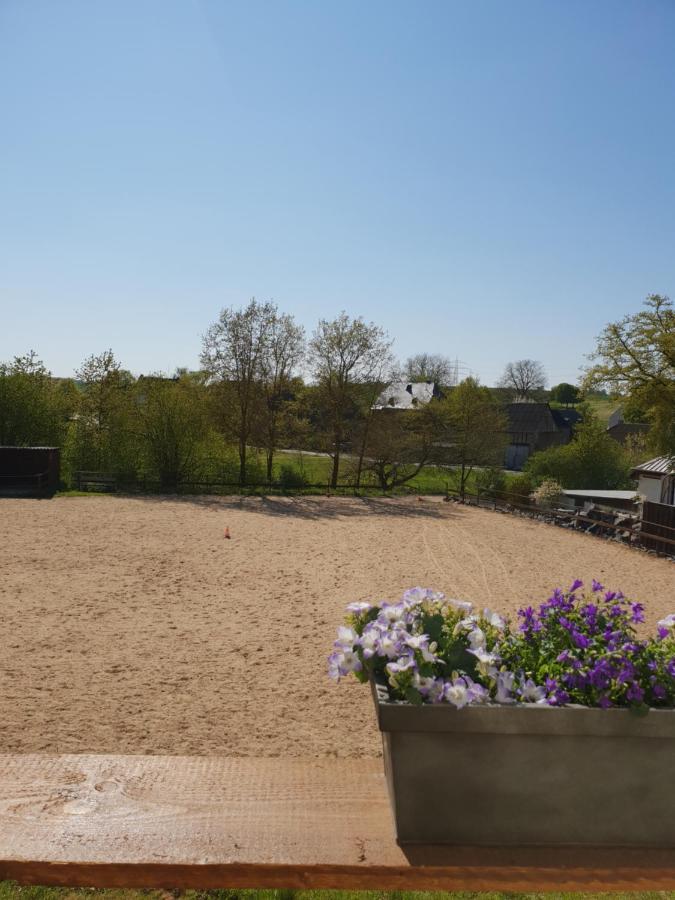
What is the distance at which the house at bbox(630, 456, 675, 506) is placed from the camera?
22375mm

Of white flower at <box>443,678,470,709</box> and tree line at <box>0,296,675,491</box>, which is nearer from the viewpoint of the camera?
white flower at <box>443,678,470,709</box>

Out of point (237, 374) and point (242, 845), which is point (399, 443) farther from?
point (242, 845)

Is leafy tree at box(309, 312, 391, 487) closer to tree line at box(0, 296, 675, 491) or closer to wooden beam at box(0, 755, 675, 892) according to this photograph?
tree line at box(0, 296, 675, 491)

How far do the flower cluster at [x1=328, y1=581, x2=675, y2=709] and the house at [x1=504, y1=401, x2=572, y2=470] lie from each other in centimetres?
5425

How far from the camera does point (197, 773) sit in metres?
3.99

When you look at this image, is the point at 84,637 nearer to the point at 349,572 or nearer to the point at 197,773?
the point at 197,773

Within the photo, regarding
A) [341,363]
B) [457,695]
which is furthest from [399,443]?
[457,695]

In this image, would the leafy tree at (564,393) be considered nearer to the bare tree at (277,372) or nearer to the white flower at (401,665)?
the bare tree at (277,372)

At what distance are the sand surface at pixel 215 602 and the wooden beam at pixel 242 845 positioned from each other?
50.2 inches

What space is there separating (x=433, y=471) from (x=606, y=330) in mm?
19467

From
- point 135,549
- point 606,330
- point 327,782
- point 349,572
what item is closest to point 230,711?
point 327,782

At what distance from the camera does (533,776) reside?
2.98m

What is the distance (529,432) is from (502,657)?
55.9 meters

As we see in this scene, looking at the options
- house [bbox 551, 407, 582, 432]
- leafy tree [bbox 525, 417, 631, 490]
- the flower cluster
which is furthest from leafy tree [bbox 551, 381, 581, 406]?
the flower cluster
